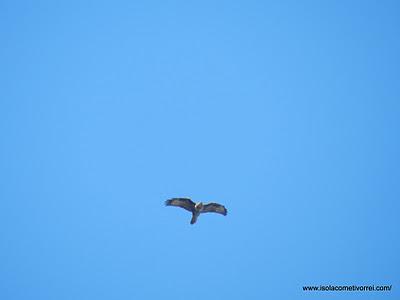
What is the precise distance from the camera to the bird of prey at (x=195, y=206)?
21922 millimetres

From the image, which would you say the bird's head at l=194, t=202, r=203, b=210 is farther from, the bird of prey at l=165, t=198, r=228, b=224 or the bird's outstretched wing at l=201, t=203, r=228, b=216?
the bird's outstretched wing at l=201, t=203, r=228, b=216

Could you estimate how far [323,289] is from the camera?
84.3 ft

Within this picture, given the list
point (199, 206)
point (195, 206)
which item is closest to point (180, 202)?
point (195, 206)

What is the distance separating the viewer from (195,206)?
22.3 metres

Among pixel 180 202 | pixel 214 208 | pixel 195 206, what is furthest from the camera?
pixel 214 208

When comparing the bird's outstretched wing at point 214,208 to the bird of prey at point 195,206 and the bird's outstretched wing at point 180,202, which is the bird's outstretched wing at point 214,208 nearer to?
the bird of prey at point 195,206

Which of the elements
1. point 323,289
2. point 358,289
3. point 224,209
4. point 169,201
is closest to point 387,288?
point 358,289

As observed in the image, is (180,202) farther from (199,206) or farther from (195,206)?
(199,206)

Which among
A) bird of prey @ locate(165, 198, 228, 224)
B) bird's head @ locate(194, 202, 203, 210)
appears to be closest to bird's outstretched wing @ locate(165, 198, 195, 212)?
bird of prey @ locate(165, 198, 228, 224)

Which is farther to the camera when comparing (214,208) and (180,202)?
(214,208)

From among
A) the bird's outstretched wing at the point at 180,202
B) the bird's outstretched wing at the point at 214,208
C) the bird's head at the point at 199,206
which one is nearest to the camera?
the bird's outstretched wing at the point at 180,202

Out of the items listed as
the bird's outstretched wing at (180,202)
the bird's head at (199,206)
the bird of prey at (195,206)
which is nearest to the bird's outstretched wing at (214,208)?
the bird of prey at (195,206)

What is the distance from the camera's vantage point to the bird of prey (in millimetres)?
21922

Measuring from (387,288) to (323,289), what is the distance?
4189mm
